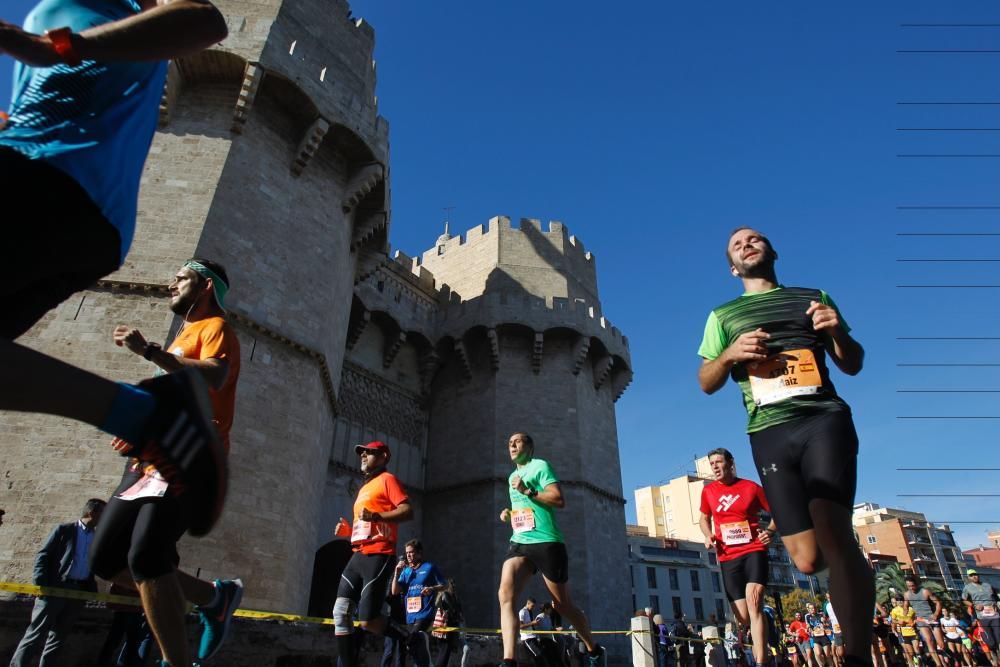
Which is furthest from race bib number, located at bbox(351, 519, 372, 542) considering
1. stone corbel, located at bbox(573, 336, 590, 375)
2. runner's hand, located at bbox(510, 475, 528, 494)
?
stone corbel, located at bbox(573, 336, 590, 375)

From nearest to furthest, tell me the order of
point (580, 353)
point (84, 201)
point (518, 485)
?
point (84, 201) < point (518, 485) < point (580, 353)

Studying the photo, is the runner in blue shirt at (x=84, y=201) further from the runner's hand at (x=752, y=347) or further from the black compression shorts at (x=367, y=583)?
the black compression shorts at (x=367, y=583)

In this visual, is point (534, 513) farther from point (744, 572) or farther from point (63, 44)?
point (63, 44)

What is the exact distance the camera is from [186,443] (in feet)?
5.75

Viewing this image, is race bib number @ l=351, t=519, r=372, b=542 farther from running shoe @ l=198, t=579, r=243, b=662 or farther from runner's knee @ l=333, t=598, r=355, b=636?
running shoe @ l=198, t=579, r=243, b=662

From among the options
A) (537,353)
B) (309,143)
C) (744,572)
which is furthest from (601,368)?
(744,572)

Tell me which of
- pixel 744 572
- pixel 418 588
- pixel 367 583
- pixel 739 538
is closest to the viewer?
pixel 367 583

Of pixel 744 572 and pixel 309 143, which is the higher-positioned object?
pixel 309 143

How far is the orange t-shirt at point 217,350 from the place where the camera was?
2.94 m

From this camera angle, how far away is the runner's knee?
430 centimetres

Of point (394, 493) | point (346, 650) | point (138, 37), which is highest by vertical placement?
point (138, 37)

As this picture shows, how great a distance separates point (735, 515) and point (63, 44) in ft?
18.8

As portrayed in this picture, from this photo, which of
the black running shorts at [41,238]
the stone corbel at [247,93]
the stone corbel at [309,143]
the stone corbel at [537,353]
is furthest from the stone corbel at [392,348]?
the black running shorts at [41,238]

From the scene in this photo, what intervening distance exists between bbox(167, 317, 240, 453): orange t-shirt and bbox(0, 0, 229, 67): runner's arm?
1.41 m
